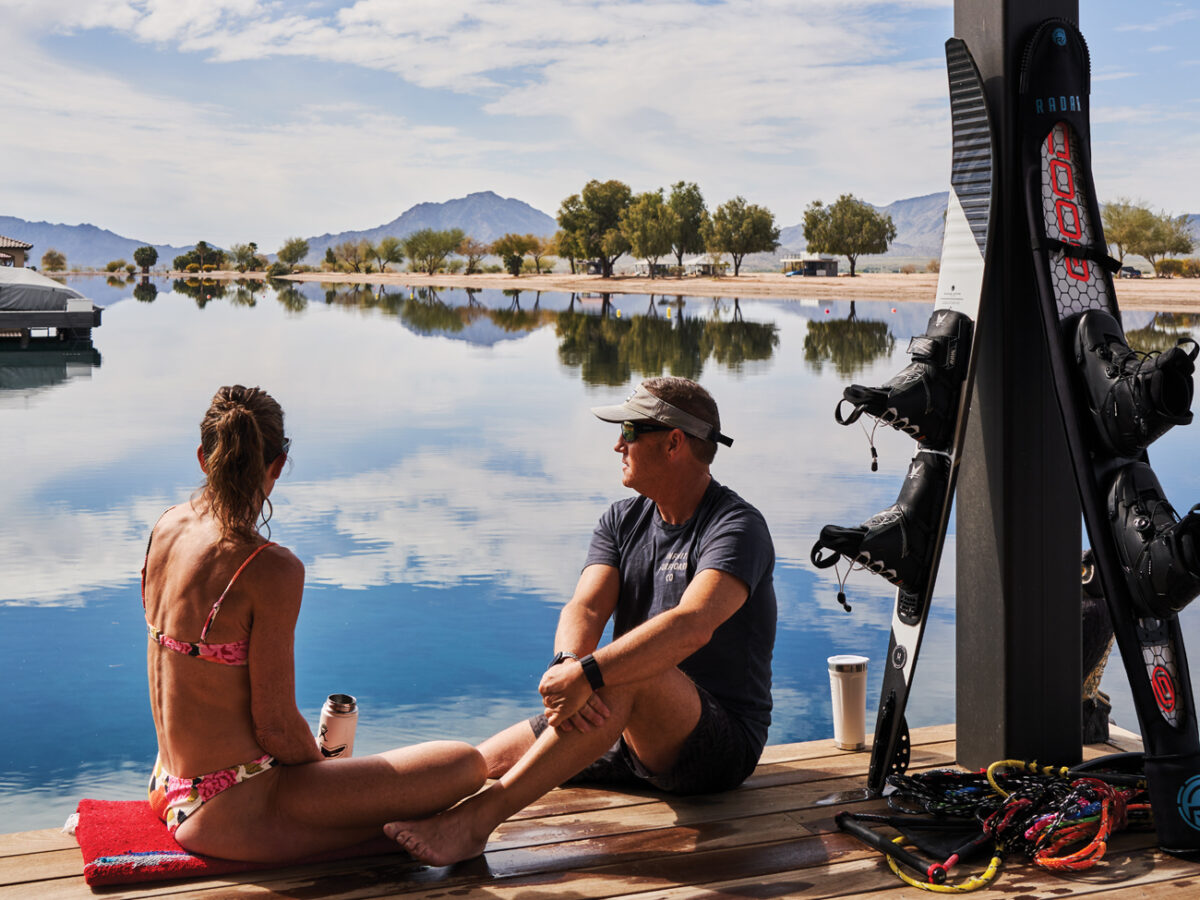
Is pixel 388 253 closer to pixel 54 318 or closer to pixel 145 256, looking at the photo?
pixel 145 256

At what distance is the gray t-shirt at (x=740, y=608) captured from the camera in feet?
9.30

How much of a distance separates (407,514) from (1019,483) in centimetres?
794

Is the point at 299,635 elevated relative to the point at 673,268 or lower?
lower

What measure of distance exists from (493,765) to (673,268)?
293 ft

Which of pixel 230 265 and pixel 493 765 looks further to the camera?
pixel 230 265

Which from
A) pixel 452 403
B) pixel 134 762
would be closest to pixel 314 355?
pixel 452 403

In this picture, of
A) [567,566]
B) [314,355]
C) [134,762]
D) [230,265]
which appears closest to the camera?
[134,762]

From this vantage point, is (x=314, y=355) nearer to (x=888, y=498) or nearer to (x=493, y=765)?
(x=888, y=498)

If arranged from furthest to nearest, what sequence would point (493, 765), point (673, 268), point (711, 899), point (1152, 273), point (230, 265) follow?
1. point (230, 265)
2. point (673, 268)
3. point (1152, 273)
4. point (493, 765)
5. point (711, 899)

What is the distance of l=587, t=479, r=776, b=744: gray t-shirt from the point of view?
9.30 feet

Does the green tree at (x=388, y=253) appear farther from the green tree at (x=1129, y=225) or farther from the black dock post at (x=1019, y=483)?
the black dock post at (x=1019, y=483)

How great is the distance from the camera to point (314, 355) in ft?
83.7

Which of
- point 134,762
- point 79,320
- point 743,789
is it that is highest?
point 79,320

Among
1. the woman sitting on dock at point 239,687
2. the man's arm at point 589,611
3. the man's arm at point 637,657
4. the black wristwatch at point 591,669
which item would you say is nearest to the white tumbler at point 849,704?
the man's arm at point 589,611
